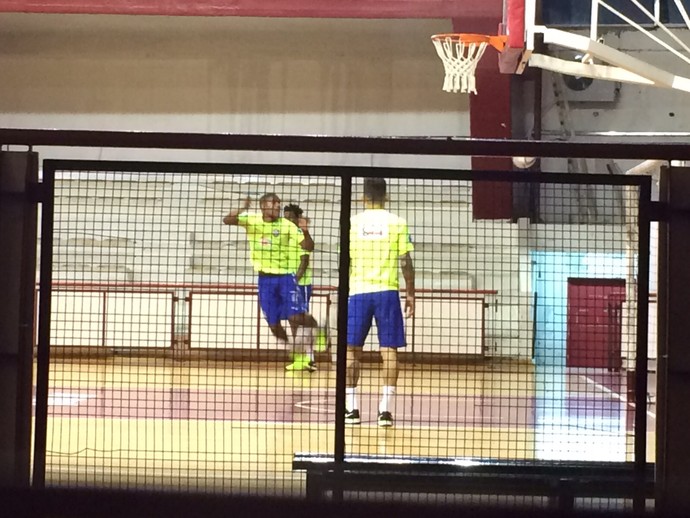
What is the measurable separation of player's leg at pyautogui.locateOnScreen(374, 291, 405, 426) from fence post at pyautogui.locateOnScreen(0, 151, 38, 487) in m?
3.11

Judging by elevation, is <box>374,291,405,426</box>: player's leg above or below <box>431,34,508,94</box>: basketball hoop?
below

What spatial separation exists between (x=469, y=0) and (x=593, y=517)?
30.8 feet

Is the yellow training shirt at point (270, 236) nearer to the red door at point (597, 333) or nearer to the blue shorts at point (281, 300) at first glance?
the blue shorts at point (281, 300)

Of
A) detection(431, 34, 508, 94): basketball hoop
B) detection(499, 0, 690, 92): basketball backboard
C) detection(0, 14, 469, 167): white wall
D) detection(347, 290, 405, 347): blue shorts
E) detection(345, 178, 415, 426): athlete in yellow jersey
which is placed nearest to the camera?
detection(345, 178, 415, 426): athlete in yellow jersey

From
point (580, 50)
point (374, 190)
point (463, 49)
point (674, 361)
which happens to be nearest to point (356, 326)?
point (374, 190)

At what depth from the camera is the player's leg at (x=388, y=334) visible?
18.2ft

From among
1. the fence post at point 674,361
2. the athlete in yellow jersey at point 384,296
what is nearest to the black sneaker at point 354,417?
the athlete in yellow jersey at point 384,296

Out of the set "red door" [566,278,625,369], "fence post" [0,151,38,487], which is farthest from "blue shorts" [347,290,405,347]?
"fence post" [0,151,38,487]

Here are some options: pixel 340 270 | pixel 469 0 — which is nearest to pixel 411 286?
pixel 340 270

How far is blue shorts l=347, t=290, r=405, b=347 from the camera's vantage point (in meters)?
5.61

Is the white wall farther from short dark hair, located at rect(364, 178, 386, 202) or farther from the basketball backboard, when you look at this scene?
short dark hair, located at rect(364, 178, 386, 202)

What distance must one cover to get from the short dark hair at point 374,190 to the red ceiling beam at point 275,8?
7379mm

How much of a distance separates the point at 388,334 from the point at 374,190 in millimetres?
1887

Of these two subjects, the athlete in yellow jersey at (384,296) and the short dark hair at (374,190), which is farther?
the athlete in yellow jersey at (384,296)
